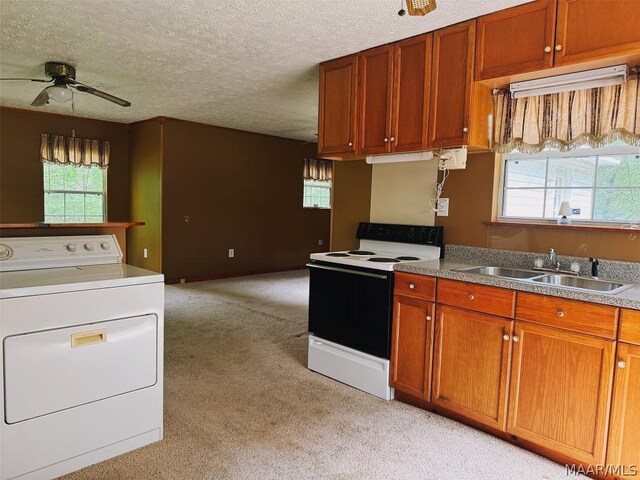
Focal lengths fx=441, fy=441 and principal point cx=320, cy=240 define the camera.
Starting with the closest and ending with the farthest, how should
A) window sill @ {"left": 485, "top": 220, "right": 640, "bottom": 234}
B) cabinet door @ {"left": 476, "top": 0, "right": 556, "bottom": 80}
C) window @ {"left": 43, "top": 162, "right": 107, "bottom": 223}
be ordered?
cabinet door @ {"left": 476, "top": 0, "right": 556, "bottom": 80}
window sill @ {"left": 485, "top": 220, "right": 640, "bottom": 234}
window @ {"left": 43, "top": 162, "right": 107, "bottom": 223}

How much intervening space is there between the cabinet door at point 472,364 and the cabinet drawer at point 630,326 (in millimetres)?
464

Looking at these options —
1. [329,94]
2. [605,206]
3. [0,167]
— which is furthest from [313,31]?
[0,167]

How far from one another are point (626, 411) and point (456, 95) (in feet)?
5.98

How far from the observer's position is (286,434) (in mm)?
2328

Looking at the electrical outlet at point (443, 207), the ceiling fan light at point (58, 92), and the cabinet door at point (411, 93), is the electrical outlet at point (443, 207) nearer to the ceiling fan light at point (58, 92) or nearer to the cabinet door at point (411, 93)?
the cabinet door at point (411, 93)

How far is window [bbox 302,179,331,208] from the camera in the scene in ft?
26.0

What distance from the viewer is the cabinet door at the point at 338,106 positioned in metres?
3.15

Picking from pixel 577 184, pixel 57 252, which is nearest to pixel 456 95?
pixel 577 184

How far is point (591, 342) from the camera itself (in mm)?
1912

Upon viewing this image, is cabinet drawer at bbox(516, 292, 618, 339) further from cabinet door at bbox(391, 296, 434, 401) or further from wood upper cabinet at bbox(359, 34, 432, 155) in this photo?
wood upper cabinet at bbox(359, 34, 432, 155)

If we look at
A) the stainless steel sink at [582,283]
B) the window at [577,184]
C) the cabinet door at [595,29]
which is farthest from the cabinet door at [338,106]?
the stainless steel sink at [582,283]

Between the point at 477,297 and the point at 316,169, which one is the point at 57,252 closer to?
the point at 477,297

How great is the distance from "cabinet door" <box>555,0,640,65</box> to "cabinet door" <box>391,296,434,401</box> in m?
1.48

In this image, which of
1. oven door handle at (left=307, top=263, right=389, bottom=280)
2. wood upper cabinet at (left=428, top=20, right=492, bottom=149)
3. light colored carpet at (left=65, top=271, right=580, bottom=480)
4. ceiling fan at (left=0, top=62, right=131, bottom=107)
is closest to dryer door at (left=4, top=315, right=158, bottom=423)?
light colored carpet at (left=65, top=271, right=580, bottom=480)
